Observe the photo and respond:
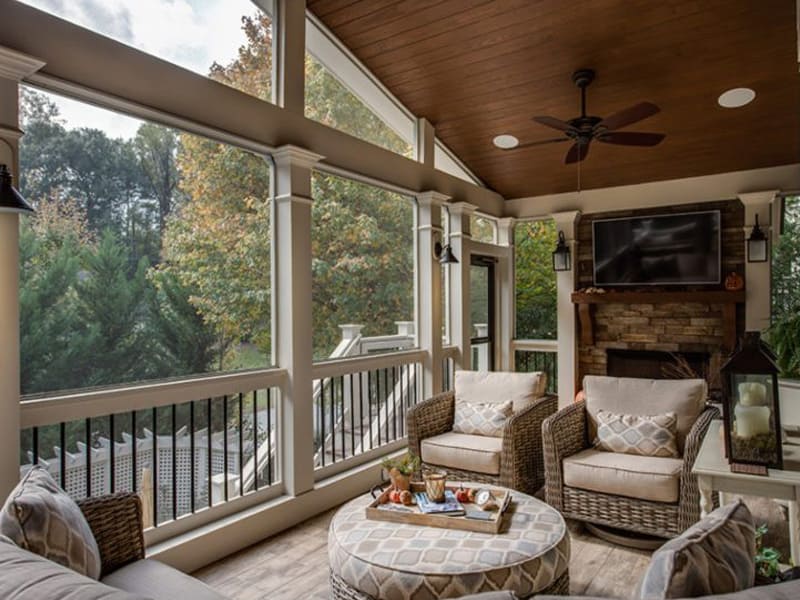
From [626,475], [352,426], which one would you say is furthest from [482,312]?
[626,475]

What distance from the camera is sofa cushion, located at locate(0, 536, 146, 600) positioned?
0.94 meters

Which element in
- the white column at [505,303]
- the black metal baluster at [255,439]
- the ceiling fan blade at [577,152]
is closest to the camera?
the black metal baluster at [255,439]

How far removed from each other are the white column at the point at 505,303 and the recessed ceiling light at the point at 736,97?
8.41ft

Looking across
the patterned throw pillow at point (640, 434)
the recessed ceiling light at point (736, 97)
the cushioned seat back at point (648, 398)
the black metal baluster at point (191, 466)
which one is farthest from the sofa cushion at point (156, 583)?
the recessed ceiling light at point (736, 97)

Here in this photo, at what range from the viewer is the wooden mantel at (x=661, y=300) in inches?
199

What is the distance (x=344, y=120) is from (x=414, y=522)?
3046 millimetres

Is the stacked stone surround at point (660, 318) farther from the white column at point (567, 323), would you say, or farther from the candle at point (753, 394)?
the candle at point (753, 394)

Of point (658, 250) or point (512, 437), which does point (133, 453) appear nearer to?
point (512, 437)

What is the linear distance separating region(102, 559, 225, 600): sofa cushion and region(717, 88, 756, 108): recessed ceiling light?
471 centimetres

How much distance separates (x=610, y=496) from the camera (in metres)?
3.09

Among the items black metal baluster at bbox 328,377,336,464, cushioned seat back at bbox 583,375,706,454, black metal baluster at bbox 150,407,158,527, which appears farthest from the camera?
black metal baluster at bbox 328,377,336,464

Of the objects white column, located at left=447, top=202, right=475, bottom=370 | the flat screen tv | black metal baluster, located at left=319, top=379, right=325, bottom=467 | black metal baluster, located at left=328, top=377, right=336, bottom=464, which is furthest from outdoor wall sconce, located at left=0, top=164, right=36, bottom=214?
the flat screen tv

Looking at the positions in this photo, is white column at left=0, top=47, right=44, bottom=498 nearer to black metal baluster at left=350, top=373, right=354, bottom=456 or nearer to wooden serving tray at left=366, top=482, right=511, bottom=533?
wooden serving tray at left=366, top=482, right=511, bottom=533

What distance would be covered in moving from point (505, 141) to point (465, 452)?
2.92 metres
